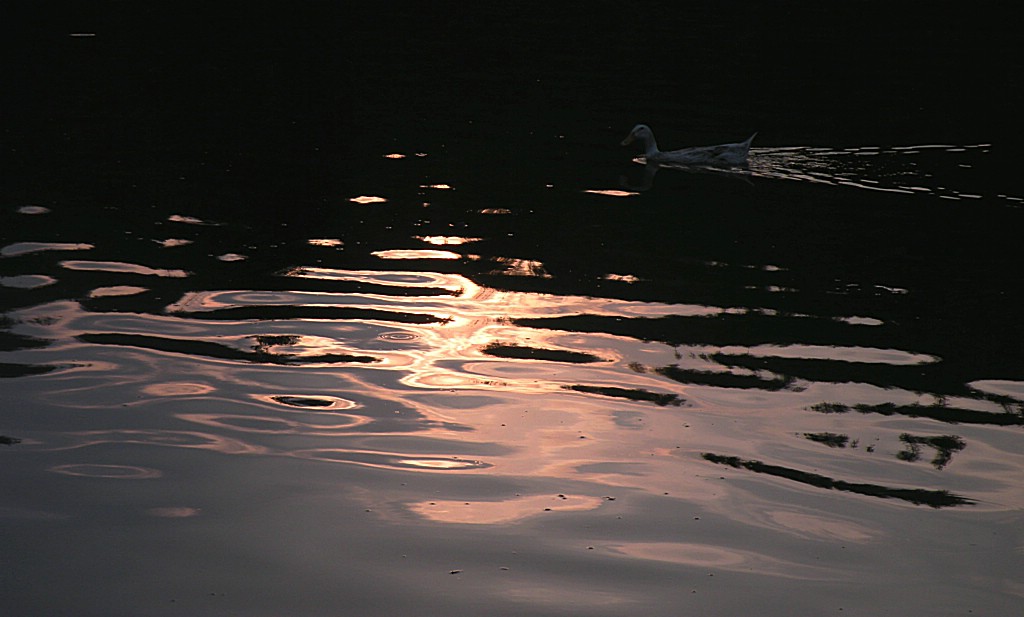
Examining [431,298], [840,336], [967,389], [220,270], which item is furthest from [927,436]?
[220,270]

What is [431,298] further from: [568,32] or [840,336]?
[568,32]

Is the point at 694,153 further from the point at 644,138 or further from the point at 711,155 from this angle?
the point at 644,138

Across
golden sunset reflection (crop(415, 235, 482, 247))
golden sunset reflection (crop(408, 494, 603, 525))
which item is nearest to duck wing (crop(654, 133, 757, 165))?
golden sunset reflection (crop(415, 235, 482, 247))

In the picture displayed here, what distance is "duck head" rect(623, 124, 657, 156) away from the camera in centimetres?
1833

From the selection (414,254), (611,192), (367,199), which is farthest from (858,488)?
(611,192)

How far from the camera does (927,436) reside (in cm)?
851

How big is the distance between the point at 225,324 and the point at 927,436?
5720 millimetres

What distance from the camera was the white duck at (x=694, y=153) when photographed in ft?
57.5

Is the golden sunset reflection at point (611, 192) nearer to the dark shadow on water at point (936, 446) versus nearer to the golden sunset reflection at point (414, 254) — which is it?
the golden sunset reflection at point (414, 254)

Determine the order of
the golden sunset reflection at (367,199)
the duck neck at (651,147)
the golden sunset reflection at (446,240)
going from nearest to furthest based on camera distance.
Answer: the golden sunset reflection at (446,240)
the golden sunset reflection at (367,199)
the duck neck at (651,147)

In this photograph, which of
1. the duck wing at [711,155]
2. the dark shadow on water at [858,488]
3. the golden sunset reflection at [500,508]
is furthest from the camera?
the duck wing at [711,155]

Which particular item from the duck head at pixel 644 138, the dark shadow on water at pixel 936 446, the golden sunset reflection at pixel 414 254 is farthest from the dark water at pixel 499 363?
the duck head at pixel 644 138

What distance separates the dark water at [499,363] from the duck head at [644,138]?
11.9 inches

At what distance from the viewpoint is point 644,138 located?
1855 cm
